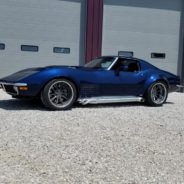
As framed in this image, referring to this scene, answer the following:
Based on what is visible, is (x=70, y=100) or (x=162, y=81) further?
(x=162, y=81)

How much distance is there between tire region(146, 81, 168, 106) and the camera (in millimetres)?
9064

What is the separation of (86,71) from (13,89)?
1.56 metres

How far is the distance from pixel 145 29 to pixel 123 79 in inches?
271

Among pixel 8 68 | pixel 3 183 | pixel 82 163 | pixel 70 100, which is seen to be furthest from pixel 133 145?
pixel 8 68

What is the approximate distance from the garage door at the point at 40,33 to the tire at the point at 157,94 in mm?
5555

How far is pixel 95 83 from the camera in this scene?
27.3 ft

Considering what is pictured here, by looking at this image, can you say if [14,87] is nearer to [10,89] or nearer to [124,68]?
[10,89]

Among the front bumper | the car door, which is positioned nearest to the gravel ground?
the front bumper

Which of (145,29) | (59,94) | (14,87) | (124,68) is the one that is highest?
(145,29)

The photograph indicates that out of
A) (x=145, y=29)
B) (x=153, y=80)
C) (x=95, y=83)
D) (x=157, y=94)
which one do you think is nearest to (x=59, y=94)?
(x=95, y=83)

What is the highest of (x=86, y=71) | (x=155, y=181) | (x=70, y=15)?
(x=70, y=15)

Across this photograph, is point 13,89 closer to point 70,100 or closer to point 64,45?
point 70,100

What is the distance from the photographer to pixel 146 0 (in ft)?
49.9

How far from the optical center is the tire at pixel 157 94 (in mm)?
9064
